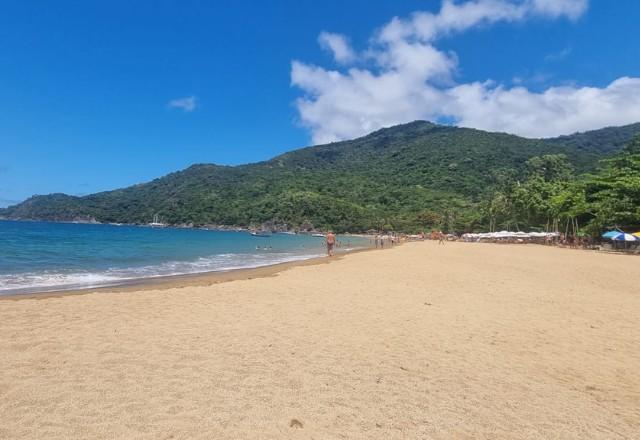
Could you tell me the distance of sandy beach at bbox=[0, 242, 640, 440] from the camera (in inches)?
151

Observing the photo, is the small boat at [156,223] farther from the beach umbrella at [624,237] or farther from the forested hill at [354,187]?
the beach umbrella at [624,237]

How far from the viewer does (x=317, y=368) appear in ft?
17.6

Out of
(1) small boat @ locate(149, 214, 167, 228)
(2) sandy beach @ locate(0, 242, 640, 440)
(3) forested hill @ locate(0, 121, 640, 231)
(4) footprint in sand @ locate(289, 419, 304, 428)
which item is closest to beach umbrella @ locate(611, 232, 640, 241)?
(2) sandy beach @ locate(0, 242, 640, 440)

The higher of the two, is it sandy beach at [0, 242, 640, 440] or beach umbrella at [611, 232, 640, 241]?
beach umbrella at [611, 232, 640, 241]

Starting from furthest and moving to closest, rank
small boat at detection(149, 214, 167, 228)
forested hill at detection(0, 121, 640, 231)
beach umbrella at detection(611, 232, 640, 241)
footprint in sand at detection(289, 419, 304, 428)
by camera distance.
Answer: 1. small boat at detection(149, 214, 167, 228)
2. forested hill at detection(0, 121, 640, 231)
3. beach umbrella at detection(611, 232, 640, 241)
4. footprint in sand at detection(289, 419, 304, 428)

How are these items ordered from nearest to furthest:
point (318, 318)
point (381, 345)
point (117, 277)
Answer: point (381, 345) → point (318, 318) → point (117, 277)

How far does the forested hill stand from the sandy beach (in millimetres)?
91555

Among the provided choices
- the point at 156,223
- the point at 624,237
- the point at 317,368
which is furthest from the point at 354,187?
the point at 317,368

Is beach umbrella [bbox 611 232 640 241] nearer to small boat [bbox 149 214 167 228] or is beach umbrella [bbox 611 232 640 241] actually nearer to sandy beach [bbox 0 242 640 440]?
sandy beach [bbox 0 242 640 440]

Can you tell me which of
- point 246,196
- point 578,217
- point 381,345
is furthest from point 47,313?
point 246,196

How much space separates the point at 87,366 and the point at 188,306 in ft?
13.8

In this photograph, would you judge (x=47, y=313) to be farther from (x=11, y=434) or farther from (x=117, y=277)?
(x=117, y=277)

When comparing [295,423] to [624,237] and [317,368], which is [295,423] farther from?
[624,237]

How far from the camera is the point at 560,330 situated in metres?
7.77
